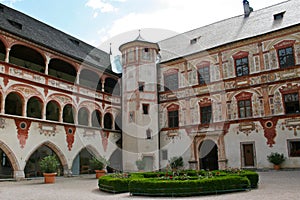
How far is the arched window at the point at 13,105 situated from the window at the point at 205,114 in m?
13.2

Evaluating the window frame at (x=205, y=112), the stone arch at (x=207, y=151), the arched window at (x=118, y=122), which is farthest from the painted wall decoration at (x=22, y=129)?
the window frame at (x=205, y=112)

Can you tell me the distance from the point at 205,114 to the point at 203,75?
3076mm

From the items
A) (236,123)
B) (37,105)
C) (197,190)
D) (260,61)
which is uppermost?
(260,61)

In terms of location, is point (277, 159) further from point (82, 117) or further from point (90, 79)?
point (90, 79)

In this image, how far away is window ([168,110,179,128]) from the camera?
23.8m

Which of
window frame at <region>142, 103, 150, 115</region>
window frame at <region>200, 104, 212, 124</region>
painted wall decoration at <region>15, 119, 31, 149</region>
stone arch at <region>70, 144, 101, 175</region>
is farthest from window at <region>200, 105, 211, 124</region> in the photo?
painted wall decoration at <region>15, 119, 31, 149</region>

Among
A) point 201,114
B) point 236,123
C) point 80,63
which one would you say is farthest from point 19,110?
point 236,123

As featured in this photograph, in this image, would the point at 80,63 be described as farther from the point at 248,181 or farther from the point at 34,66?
the point at 248,181

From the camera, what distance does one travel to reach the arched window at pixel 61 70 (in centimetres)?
2208

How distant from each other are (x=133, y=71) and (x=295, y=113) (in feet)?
41.2

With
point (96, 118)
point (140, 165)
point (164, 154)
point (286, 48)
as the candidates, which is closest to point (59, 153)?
point (96, 118)

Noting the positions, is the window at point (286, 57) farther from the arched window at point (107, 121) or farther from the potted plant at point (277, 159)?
the arched window at point (107, 121)

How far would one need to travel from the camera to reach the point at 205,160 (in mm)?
23312

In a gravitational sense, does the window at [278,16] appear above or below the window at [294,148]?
above
